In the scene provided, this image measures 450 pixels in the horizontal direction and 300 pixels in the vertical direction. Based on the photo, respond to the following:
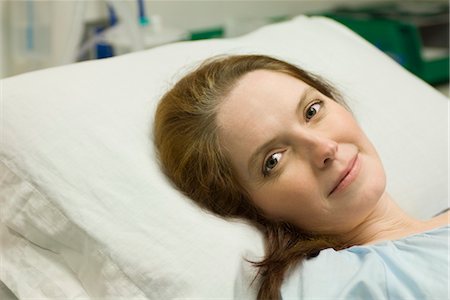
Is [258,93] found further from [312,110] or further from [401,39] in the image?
[401,39]

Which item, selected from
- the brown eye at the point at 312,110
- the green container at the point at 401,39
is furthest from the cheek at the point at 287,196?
the green container at the point at 401,39

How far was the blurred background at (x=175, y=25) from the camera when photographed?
1599 millimetres

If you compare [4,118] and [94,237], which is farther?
[4,118]

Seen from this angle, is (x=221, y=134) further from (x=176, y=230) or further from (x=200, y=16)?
(x=200, y=16)

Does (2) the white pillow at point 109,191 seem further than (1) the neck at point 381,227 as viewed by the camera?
No

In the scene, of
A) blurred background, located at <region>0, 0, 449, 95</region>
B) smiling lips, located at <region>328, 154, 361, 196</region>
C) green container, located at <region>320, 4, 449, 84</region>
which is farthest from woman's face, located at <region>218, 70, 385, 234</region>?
green container, located at <region>320, 4, 449, 84</region>

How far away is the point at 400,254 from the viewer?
893 millimetres

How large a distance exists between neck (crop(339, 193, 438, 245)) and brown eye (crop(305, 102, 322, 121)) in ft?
0.69

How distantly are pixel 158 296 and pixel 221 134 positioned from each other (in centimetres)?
28

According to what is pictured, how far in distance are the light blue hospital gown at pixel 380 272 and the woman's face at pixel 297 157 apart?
0.07 metres

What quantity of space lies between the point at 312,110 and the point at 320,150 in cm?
11

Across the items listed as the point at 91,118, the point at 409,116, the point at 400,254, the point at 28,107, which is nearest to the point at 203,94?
the point at 91,118

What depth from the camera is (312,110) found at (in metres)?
0.98

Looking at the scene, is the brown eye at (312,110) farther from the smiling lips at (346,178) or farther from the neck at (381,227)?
the neck at (381,227)
